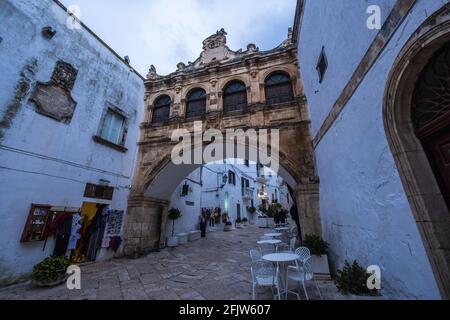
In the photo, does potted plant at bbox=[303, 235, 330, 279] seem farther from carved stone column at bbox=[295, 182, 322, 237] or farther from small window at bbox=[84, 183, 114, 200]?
small window at bbox=[84, 183, 114, 200]

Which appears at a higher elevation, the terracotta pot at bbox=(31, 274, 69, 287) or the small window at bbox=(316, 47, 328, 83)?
the small window at bbox=(316, 47, 328, 83)

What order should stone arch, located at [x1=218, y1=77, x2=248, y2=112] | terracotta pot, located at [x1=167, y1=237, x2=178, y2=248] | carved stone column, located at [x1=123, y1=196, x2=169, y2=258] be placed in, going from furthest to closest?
terracotta pot, located at [x1=167, y1=237, x2=178, y2=248]
stone arch, located at [x1=218, y1=77, x2=248, y2=112]
carved stone column, located at [x1=123, y1=196, x2=169, y2=258]

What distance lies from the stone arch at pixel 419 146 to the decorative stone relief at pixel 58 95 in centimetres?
799

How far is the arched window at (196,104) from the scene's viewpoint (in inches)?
337

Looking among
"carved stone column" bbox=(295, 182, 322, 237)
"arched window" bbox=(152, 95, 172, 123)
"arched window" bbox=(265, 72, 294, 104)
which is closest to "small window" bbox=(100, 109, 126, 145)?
"arched window" bbox=(152, 95, 172, 123)

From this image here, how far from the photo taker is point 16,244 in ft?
14.8

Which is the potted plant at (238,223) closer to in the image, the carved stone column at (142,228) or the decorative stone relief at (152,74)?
the carved stone column at (142,228)

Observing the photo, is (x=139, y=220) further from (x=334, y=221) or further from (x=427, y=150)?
(x=427, y=150)

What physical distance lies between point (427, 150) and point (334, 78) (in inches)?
103

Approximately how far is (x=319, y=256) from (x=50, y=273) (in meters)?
6.46

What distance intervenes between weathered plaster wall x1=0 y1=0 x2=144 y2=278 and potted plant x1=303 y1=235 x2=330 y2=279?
23.1 ft

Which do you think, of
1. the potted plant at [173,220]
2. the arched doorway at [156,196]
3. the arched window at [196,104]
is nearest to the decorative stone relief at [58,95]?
the arched doorway at [156,196]

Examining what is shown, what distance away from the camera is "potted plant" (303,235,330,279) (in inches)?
172

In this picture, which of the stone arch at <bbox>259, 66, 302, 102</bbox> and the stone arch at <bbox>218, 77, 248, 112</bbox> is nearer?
the stone arch at <bbox>259, 66, 302, 102</bbox>
